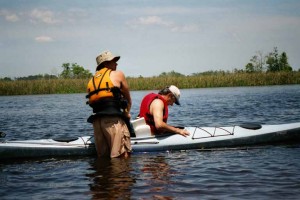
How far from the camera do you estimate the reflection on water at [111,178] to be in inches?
186

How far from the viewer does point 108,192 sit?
4.78 metres

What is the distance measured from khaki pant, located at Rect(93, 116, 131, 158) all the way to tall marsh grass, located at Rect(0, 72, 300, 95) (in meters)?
→ 26.4

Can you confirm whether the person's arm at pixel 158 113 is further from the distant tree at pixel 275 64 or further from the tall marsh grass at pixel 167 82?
the distant tree at pixel 275 64

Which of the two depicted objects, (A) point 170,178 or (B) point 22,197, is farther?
(A) point 170,178

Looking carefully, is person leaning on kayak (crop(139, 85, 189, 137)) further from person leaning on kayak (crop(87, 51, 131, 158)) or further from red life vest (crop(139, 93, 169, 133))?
person leaning on kayak (crop(87, 51, 131, 158))

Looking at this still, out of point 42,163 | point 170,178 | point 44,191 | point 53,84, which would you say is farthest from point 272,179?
point 53,84

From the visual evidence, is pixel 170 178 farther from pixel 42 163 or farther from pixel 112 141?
pixel 42 163

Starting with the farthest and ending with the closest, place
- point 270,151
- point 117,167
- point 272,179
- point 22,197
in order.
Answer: point 270,151, point 117,167, point 272,179, point 22,197

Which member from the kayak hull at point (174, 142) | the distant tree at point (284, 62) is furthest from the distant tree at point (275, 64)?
the kayak hull at point (174, 142)

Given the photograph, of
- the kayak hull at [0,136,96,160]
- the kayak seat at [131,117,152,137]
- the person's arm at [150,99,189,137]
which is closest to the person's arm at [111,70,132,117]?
the person's arm at [150,99,189,137]

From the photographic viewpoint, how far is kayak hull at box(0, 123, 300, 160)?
6.80m

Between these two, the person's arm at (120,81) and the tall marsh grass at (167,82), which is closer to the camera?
the person's arm at (120,81)

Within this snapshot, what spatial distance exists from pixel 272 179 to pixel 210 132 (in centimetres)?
224

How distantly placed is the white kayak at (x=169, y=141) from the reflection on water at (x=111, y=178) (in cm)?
59
